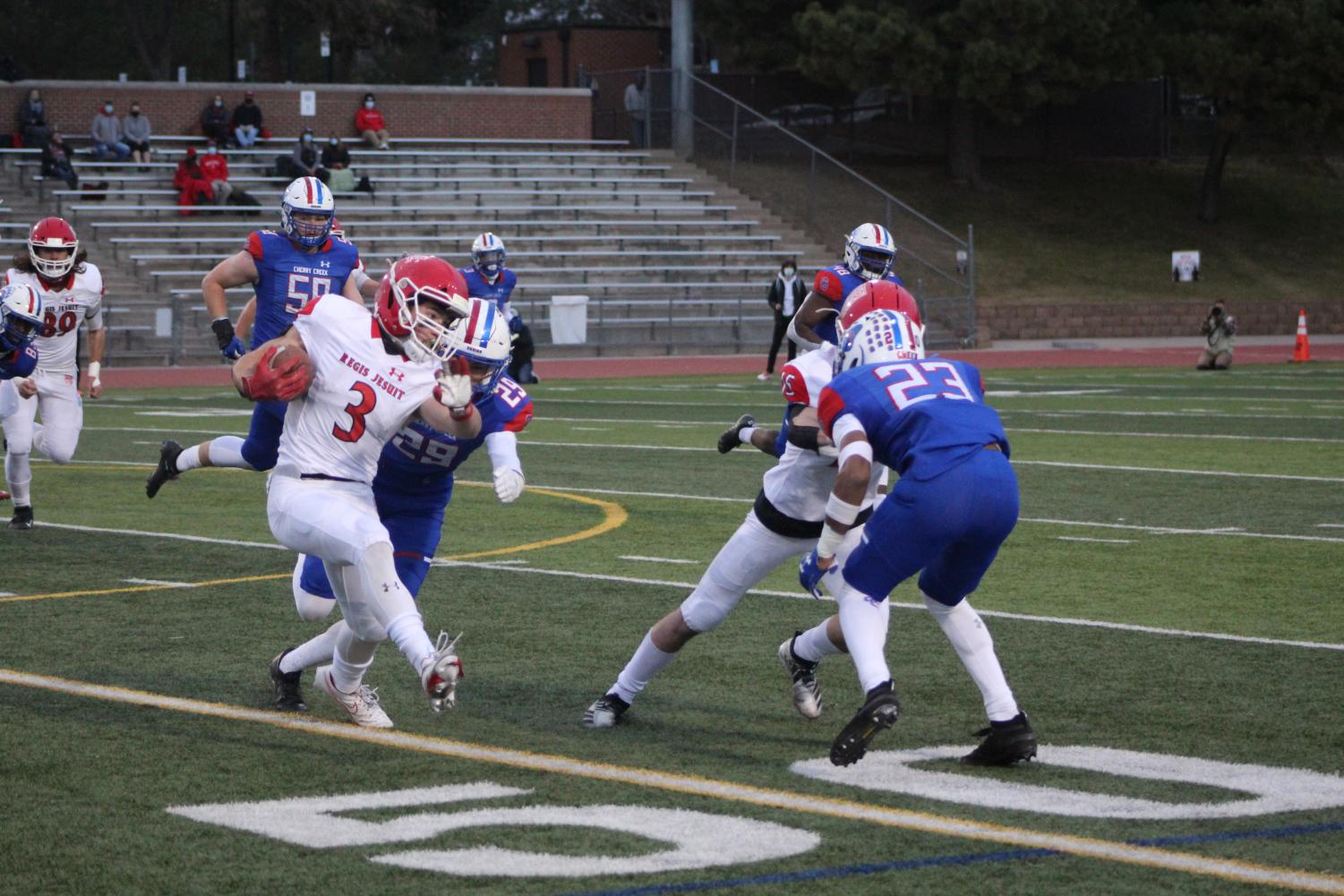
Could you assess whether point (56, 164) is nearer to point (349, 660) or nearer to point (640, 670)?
point (349, 660)

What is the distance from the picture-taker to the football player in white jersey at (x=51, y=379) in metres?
12.2

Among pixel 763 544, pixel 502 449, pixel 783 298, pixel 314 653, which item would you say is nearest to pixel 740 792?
pixel 763 544

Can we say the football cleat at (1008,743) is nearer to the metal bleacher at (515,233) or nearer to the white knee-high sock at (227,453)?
the white knee-high sock at (227,453)

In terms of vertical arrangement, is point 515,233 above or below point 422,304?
below

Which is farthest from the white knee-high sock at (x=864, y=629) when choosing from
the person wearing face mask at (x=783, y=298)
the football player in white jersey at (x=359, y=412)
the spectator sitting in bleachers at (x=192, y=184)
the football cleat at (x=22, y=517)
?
the spectator sitting in bleachers at (x=192, y=184)

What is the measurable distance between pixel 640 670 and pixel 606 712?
188 mm

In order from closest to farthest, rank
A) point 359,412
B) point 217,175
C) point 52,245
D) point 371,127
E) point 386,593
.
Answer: point 386,593
point 359,412
point 52,245
point 217,175
point 371,127

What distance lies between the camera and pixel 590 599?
9.62 meters

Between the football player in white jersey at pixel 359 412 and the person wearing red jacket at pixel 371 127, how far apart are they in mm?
31823

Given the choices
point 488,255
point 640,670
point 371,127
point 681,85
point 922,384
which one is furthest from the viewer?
point 681,85

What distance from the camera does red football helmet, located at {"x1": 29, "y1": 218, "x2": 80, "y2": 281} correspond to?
1188cm

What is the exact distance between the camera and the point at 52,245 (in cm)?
1188

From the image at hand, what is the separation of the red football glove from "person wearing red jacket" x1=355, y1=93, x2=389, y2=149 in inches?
1261

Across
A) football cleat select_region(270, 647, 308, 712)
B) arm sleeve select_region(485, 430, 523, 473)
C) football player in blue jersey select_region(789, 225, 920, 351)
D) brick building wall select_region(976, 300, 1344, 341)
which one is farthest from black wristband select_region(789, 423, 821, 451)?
brick building wall select_region(976, 300, 1344, 341)
